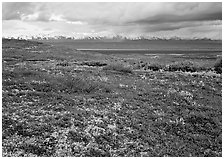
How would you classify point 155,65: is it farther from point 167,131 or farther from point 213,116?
point 167,131

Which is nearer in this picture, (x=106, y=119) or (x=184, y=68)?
(x=106, y=119)

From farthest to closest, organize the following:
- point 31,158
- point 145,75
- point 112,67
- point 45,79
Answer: point 112,67
point 145,75
point 45,79
point 31,158

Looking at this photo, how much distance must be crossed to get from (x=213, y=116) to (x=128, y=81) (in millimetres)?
11872

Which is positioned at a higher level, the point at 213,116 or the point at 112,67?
the point at 112,67

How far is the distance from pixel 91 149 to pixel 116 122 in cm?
383

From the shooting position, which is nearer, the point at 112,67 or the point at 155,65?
the point at 112,67

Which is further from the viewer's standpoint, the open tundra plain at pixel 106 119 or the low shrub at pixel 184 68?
the low shrub at pixel 184 68

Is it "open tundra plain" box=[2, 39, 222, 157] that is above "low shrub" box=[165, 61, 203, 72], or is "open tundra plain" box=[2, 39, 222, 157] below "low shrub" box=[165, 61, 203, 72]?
below

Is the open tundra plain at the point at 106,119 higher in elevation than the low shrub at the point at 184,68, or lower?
lower

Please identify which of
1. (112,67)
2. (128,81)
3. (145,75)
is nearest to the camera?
(128,81)

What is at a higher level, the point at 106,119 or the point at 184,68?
the point at 184,68

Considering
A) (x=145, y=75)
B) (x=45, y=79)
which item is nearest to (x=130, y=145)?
(x=45, y=79)

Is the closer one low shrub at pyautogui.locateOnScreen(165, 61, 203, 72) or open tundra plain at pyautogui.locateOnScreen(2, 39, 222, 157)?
open tundra plain at pyautogui.locateOnScreen(2, 39, 222, 157)

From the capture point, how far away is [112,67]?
39.5 m
